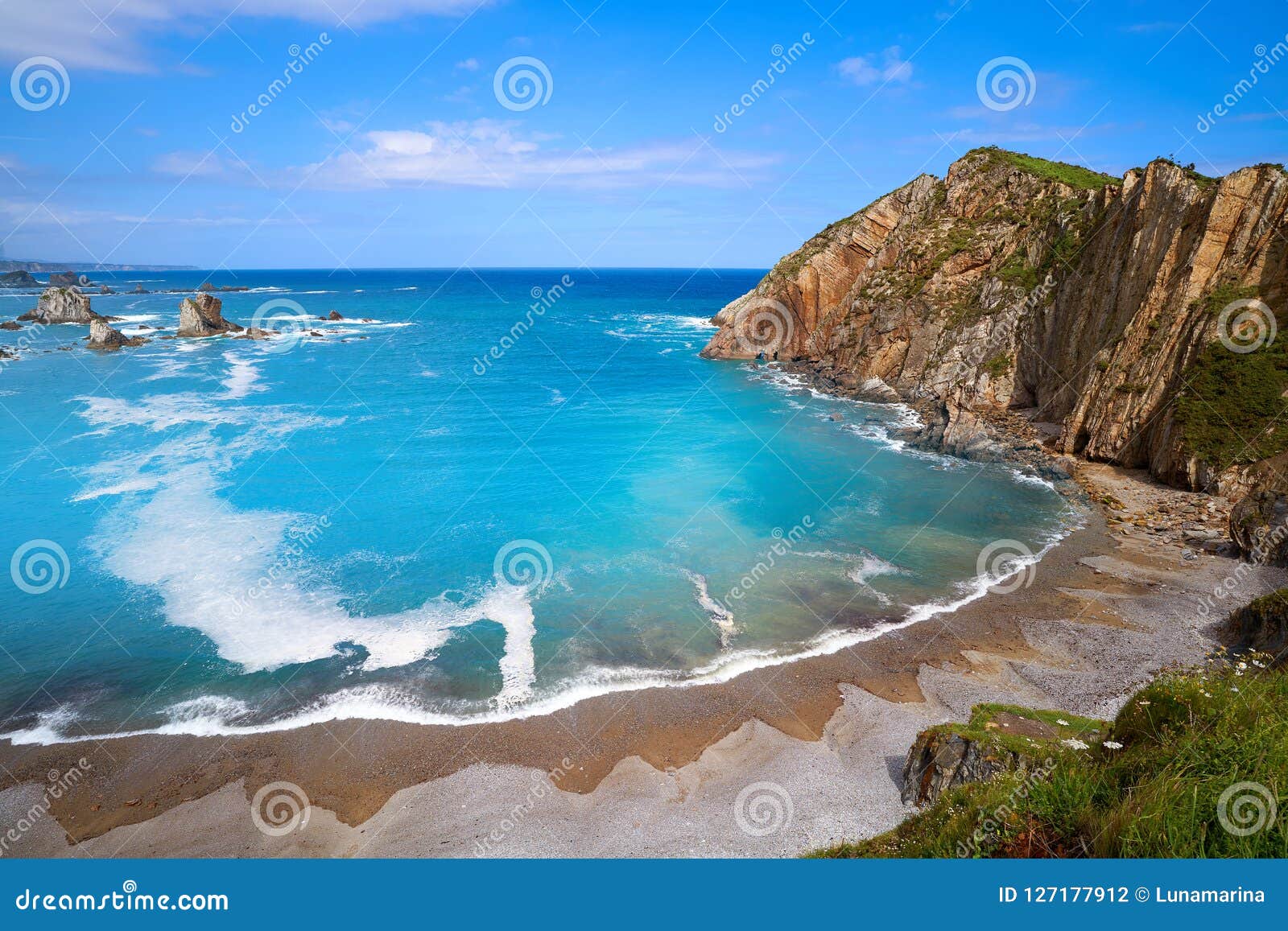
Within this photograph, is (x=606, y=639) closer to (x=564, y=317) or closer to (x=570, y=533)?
(x=570, y=533)

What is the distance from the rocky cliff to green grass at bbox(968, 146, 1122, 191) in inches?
11.8

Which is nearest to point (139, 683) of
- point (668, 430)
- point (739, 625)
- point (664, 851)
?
point (664, 851)

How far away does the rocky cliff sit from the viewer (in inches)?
1153

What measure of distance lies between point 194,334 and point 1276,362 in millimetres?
106707

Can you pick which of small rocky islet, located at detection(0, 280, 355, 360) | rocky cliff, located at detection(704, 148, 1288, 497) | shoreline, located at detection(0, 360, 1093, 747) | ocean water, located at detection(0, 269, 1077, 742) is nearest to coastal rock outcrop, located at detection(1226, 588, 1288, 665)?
shoreline, located at detection(0, 360, 1093, 747)

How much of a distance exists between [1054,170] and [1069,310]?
22.2m

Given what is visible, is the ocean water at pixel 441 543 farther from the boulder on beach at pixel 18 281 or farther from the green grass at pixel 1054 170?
the boulder on beach at pixel 18 281

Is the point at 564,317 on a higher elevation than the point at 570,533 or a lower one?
higher

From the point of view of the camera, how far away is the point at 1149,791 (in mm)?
6129

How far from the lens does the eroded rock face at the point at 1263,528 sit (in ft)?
73.5

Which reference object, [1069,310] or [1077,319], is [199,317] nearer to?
[1069,310]

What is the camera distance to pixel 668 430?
45.9 meters

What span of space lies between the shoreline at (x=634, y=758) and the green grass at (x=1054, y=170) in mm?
42502

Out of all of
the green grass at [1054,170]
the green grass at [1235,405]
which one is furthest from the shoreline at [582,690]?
the green grass at [1054,170]
